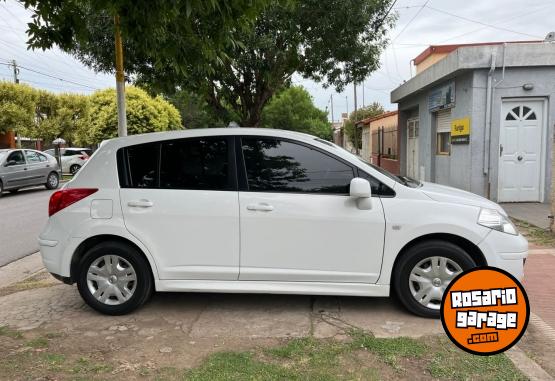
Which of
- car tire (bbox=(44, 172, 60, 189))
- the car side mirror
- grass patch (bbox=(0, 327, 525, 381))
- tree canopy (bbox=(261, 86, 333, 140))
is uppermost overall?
tree canopy (bbox=(261, 86, 333, 140))

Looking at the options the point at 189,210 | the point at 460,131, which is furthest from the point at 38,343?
the point at 460,131

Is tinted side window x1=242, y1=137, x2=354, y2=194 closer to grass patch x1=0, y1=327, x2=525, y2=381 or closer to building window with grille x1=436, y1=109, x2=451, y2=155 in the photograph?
grass patch x1=0, y1=327, x2=525, y2=381

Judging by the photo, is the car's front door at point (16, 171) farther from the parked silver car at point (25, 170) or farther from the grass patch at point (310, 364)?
the grass patch at point (310, 364)

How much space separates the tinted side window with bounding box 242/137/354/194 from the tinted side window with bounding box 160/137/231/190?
0.75 feet

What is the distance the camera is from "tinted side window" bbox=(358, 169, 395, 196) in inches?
167

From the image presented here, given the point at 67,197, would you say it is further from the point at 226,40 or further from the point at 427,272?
the point at 427,272

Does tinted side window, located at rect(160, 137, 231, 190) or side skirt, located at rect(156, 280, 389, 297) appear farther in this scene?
tinted side window, located at rect(160, 137, 231, 190)

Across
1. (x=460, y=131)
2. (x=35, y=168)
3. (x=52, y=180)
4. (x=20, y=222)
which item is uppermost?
(x=460, y=131)

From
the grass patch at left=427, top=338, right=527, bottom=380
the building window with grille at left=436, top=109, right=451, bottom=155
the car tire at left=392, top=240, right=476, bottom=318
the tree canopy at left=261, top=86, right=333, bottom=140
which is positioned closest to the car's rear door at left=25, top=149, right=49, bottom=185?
the building window with grille at left=436, top=109, right=451, bottom=155

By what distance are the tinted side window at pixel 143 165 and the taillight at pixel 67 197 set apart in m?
0.38

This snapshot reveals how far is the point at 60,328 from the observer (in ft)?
13.9

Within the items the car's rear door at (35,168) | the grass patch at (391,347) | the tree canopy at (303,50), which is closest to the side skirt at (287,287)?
the grass patch at (391,347)

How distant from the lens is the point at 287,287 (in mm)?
4277

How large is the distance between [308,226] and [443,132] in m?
10.1
